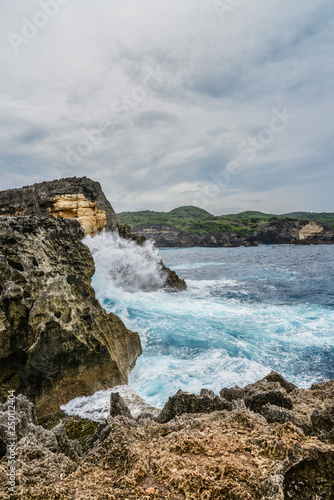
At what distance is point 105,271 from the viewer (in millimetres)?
19719

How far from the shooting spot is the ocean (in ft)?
24.6

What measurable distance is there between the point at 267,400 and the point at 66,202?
19.4m

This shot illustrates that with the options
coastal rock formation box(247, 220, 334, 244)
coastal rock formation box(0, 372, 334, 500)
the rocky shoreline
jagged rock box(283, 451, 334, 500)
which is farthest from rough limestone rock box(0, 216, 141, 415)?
coastal rock formation box(247, 220, 334, 244)

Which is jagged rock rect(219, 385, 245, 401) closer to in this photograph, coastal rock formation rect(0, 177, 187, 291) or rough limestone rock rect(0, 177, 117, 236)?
coastal rock formation rect(0, 177, 187, 291)

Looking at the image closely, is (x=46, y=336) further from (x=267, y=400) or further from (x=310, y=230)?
(x=310, y=230)

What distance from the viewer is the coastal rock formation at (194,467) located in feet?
6.63

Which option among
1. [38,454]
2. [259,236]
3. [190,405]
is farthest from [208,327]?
[259,236]

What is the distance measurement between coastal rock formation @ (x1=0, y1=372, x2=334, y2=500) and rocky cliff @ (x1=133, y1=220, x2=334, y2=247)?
74896 mm

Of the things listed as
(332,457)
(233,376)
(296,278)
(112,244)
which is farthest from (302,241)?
(332,457)

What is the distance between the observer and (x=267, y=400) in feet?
12.9

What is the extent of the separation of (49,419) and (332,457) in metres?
4.69

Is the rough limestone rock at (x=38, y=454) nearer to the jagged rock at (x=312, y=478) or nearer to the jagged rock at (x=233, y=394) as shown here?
the jagged rock at (x=312, y=478)

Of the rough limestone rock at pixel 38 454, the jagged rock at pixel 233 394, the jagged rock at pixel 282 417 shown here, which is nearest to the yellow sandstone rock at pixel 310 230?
the jagged rock at pixel 233 394

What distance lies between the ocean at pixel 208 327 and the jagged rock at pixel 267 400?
240 cm
